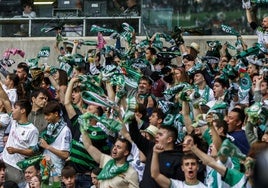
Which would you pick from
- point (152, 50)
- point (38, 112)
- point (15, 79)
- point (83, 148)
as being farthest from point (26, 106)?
point (152, 50)

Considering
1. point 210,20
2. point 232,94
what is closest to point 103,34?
point 210,20

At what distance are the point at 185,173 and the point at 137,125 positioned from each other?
1.23 m

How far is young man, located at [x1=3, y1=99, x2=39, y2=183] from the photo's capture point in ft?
33.8

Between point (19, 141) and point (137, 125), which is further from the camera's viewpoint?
point (19, 141)

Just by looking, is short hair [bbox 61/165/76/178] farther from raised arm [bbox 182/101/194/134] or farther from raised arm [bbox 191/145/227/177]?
raised arm [bbox 191/145/227/177]

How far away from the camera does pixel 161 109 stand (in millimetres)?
10688

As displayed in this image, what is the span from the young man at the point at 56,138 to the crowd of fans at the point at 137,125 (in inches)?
0.5

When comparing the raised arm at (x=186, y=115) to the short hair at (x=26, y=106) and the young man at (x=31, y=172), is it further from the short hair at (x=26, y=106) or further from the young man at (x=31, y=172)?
the short hair at (x=26, y=106)

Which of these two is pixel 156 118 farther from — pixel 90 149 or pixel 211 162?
pixel 211 162

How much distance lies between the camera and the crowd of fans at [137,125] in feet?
27.1

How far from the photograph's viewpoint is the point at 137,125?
361 inches

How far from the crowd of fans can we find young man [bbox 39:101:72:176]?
12 millimetres

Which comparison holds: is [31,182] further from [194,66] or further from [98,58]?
[98,58]

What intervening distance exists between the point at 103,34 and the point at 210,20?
7.39 ft
